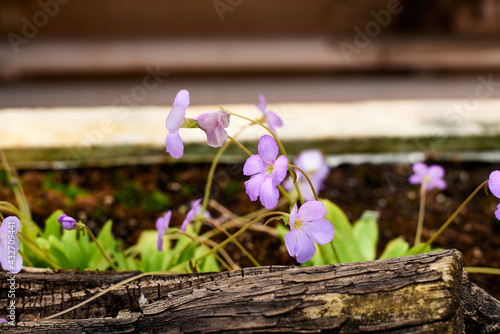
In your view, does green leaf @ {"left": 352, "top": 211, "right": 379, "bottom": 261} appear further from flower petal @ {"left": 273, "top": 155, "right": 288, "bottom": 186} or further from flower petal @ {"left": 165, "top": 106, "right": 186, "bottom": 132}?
flower petal @ {"left": 165, "top": 106, "right": 186, "bottom": 132}

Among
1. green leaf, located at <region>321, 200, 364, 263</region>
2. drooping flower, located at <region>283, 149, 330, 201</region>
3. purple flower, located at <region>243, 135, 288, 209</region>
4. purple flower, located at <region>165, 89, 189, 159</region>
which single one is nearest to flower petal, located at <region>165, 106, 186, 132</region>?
purple flower, located at <region>165, 89, 189, 159</region>

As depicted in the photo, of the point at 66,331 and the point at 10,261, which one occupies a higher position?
the point at 10,261

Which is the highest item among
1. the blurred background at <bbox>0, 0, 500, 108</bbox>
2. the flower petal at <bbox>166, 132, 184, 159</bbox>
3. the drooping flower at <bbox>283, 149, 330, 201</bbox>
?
the blurred background at <bbox>0, 0, 500, 108</bbox>

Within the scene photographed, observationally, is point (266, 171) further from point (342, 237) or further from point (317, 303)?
point (342, 237)

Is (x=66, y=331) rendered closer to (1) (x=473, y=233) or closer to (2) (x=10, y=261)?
(2) (x=10, y=261)

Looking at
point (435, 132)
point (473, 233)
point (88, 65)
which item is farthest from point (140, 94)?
point (473, 233)

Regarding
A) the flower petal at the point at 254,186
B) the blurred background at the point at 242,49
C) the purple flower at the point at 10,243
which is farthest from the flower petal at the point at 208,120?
the blurred background at the point at 242,49

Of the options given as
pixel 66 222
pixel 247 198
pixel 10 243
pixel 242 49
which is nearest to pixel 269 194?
pixel 66 222

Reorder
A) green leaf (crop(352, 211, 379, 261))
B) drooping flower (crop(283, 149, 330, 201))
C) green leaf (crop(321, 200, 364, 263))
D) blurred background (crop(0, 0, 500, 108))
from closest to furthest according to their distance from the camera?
1. green leaf (crop(321, 200, 364, 263))
2. green leaf (crop(352, 211, 379, 261))
3. drooping flower (crop(283, 149, 330, 201))
4. blurred background (crop(0, 0, 500, 108))
